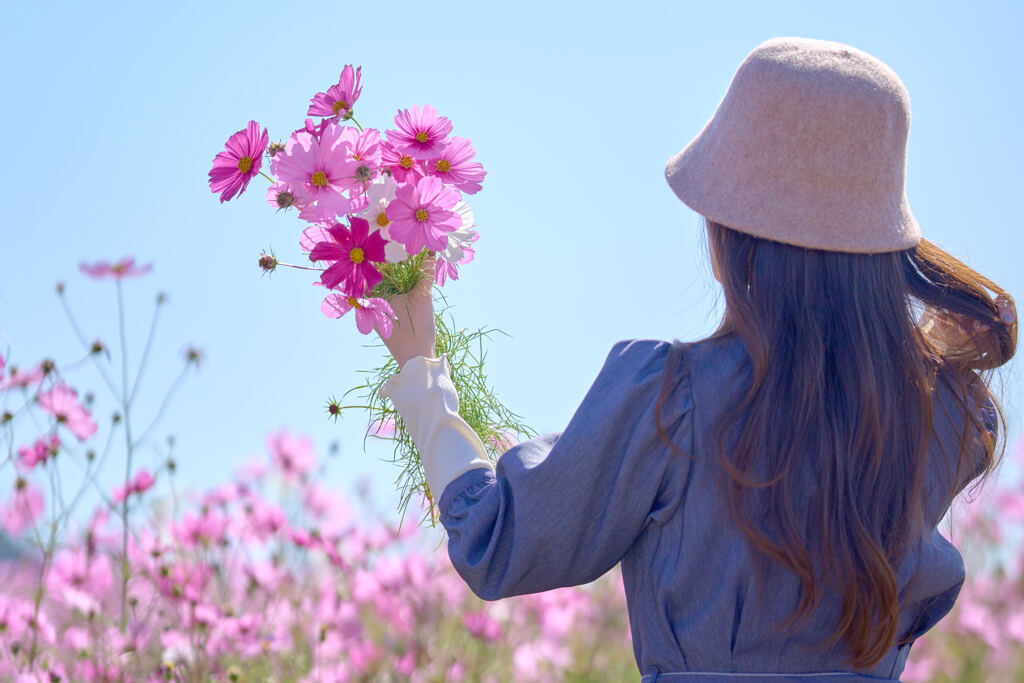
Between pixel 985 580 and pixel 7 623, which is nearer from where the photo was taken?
pixel 7 623

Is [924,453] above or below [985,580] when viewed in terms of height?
above

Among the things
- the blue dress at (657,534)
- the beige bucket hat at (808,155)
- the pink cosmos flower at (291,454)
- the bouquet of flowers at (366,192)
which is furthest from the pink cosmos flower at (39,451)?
the beige bucket hat at (808,155)

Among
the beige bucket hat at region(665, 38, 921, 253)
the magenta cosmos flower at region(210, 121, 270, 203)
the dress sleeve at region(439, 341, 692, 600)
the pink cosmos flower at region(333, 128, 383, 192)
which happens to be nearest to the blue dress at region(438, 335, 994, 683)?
the dress sleeve at region(439, 341, 692, 600)

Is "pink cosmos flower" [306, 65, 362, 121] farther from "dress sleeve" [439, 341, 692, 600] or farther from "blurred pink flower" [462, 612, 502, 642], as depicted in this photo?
"blurred pink flower" [462, 612, 502, 642]

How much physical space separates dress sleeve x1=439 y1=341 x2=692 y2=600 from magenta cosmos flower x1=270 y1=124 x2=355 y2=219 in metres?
0.36

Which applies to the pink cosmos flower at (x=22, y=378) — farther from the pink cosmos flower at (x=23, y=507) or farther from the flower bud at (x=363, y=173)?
the flower bud at (x=363, y=173)

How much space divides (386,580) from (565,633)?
68 centimetres

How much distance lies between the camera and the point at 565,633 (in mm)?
2918

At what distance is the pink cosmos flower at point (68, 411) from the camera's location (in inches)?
78.3

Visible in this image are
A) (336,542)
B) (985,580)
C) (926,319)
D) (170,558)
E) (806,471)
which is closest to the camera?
(806,471)

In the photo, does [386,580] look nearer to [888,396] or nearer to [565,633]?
[565,633]

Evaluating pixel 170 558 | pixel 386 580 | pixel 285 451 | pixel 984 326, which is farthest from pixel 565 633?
pixel 984 326

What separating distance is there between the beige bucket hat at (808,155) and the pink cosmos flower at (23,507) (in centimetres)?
154

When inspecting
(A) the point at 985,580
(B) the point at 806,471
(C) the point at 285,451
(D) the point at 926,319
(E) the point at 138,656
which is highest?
(C) the point at 285,451
